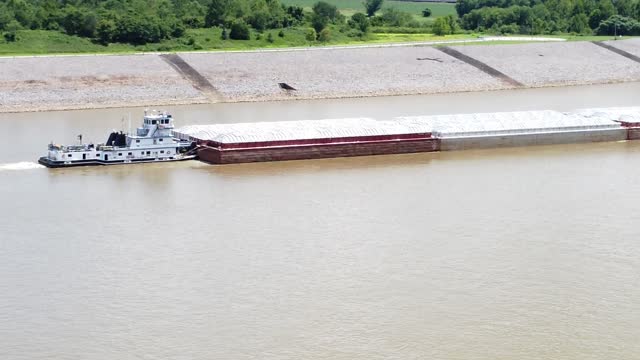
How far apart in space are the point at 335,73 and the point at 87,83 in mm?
11790

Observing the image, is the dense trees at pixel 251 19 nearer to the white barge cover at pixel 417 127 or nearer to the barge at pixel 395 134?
the white barge cover at pixel 417 127

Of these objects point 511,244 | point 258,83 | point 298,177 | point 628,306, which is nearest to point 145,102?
point 258,83

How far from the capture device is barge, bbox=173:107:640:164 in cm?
3697

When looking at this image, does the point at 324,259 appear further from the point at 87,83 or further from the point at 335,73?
the point at 335,73

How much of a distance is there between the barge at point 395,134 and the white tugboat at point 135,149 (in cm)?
83

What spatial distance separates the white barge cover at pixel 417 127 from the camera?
124ft

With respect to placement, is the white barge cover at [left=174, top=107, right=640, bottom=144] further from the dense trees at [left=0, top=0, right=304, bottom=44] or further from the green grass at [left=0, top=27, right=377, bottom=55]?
the dense trees at [left=0, top=0, right=304, bottom=44]

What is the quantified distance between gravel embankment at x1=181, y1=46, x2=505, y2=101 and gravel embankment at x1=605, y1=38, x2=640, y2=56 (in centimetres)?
1225

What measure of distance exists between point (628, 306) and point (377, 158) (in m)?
16.9

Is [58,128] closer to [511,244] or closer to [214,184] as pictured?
[214,184]

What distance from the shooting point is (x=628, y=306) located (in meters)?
21.2

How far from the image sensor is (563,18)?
8888 cm

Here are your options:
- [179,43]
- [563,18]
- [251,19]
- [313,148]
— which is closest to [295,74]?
[179,43]

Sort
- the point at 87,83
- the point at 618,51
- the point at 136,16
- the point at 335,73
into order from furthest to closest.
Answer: the point at 618,51
the point at 136,16
the point at 335,73
the point at 87,83
